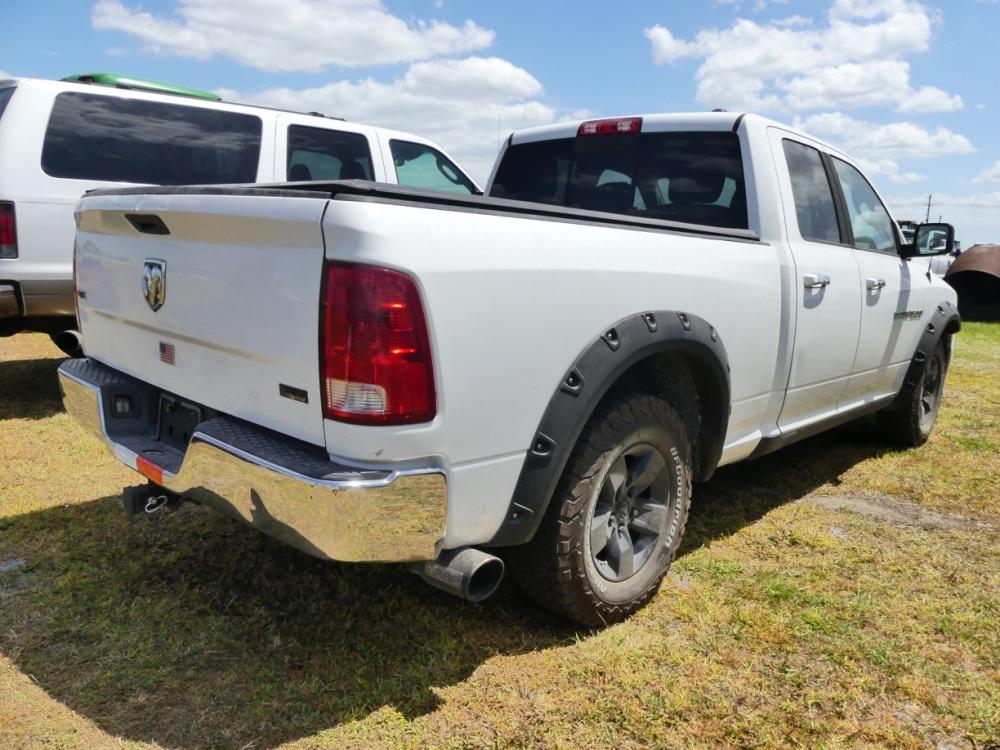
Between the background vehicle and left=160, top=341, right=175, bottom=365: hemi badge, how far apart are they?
303cm

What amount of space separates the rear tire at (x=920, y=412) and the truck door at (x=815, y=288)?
1.34m

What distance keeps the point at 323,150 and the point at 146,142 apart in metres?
1.45

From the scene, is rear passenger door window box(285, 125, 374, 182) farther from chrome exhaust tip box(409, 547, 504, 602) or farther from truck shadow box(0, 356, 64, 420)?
chrome exhaust tip box(409, 547, 504, 602)

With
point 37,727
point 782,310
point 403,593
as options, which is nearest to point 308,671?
point 403,593

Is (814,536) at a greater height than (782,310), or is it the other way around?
(782,310)

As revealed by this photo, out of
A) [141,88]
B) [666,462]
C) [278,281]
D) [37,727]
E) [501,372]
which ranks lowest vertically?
[37,727]

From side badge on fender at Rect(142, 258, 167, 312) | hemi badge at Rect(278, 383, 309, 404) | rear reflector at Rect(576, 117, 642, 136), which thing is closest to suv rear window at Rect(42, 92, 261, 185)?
rear reflector at Rect(576, 117, 642, 136)

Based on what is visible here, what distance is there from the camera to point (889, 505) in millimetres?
4348

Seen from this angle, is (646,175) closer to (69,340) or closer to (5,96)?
(69,340)

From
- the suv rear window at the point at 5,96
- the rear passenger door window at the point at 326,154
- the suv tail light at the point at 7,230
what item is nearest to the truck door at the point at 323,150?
the rear passenger door window at the point at 326,154

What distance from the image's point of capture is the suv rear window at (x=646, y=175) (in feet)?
11.8

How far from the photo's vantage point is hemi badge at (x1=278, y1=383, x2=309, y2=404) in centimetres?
209

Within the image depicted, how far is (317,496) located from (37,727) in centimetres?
117

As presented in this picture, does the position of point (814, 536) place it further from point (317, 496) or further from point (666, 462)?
point (317, 496)
